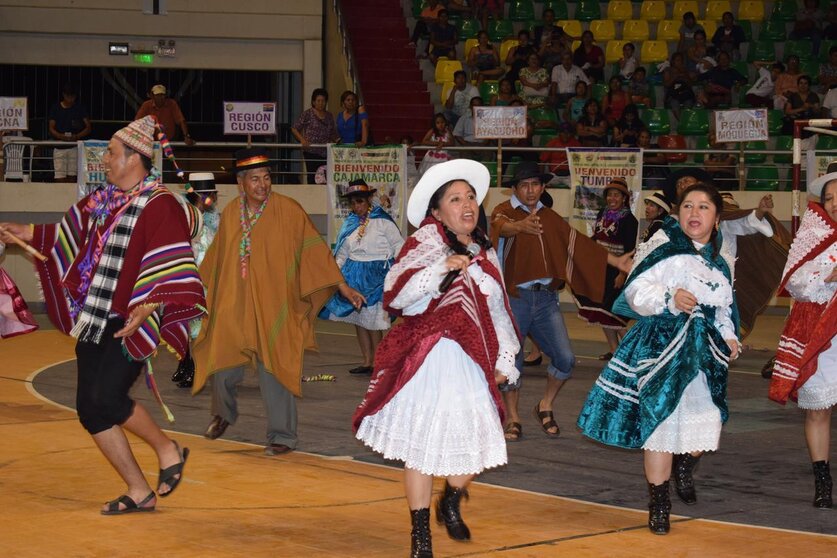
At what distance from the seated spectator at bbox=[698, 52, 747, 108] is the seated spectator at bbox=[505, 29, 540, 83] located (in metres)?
2.94

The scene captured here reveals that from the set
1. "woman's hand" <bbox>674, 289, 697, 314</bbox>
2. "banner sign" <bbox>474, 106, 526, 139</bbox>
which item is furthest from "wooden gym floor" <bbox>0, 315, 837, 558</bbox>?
"banner sign" <bbox>474, 106, 526, 139</bbox>

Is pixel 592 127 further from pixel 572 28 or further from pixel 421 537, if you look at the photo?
pixel 421 537

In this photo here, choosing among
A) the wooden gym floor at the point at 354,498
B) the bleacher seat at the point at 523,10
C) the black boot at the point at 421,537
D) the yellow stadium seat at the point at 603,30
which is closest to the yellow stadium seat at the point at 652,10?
the yellow stadium seat at the point at 603,30

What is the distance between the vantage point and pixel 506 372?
6.26m

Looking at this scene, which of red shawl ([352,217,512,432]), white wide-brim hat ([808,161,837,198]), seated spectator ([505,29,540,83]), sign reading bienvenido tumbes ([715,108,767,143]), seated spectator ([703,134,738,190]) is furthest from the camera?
seated spectator ([505,29,540,83])

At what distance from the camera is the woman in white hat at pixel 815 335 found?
24.5 feet

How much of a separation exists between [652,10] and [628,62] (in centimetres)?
239

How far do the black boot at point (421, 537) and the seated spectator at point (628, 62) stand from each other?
1752 cm

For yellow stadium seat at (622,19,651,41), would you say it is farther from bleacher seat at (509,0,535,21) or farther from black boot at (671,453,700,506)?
black boot at (671,453,700,506)

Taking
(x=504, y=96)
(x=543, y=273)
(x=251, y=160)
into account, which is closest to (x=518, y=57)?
Answer: (x=504, y=96)

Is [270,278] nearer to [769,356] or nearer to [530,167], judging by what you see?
[530,167]

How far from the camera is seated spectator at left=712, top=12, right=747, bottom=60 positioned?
76.2ft

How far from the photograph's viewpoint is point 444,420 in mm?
6059

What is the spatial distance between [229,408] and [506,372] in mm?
3596
